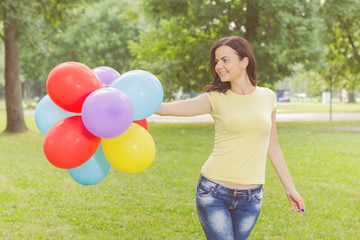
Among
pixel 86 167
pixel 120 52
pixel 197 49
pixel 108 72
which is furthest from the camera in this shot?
pixel 120 52

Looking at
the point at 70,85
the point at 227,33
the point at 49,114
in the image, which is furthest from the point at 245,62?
the point at 227,33

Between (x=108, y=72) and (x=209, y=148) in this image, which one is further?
(x=209, y=148)

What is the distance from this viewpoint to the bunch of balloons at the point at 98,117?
7.63 feet

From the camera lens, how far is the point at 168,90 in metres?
15.8

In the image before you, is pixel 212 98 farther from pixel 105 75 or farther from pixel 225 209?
pixel 105 75

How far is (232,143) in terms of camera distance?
2.41 meters

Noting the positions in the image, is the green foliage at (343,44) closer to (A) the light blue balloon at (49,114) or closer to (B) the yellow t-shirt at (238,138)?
(B) the yellow t-shirt at (238,138)

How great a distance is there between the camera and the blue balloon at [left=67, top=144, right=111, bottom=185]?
2.77 meters

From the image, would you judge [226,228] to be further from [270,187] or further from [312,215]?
[270,187]

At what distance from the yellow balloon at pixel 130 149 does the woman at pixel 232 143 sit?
235 mm

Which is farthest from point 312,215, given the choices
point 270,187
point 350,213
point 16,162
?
point 16,162

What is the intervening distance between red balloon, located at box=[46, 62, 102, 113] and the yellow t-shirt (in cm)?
78

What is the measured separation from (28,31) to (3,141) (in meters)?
3.51

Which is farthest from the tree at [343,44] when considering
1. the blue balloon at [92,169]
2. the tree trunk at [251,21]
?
the blue balloon at [92,169]
